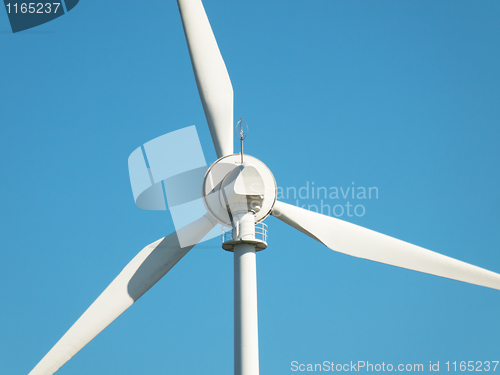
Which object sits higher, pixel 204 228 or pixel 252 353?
pixel 204 228

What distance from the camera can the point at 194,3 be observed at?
23.4 metres

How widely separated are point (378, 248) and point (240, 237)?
16.6 feet

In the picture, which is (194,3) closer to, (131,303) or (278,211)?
(278,211)

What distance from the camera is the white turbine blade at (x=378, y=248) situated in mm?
21781

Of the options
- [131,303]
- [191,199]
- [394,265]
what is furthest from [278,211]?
[131,303]

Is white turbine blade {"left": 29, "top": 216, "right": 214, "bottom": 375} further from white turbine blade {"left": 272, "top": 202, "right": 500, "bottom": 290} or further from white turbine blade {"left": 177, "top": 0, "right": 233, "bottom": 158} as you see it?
white turbine blade {"left": 272, "top": 202, "right": 500, "bottom": 290}

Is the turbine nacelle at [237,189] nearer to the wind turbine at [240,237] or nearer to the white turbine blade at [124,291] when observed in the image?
the wind turbine at [240,237]

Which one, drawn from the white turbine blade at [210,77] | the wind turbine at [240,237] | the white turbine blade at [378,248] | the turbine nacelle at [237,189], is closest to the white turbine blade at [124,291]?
the wind turbine at [240,237]

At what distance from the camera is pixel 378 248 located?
22.2 m

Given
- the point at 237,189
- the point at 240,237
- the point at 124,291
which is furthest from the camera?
the point at 240,237

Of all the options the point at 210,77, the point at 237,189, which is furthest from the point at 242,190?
the point at 210,77

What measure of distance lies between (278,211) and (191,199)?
3.25 meters

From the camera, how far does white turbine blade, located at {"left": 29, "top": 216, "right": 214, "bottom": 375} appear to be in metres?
20.0

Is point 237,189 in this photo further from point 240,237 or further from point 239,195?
point 240,237
